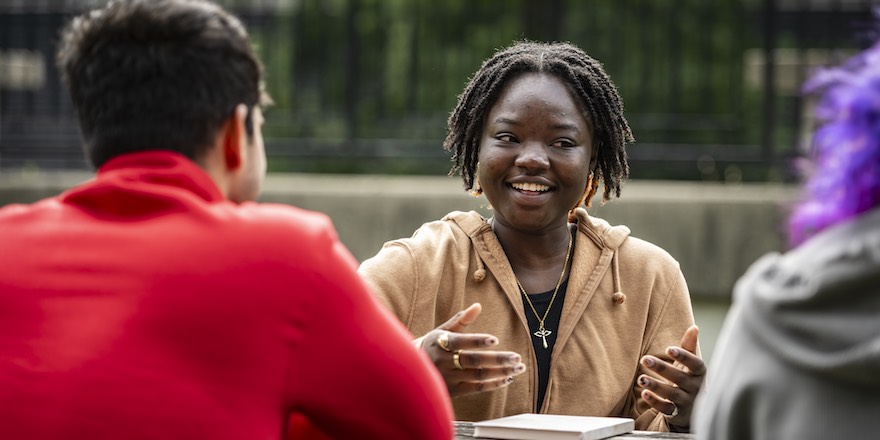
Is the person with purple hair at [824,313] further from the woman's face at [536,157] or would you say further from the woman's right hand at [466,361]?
the woman's face at [536,157]

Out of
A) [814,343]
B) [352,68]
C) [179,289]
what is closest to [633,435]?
[814,343]

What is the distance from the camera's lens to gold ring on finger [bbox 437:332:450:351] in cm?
267

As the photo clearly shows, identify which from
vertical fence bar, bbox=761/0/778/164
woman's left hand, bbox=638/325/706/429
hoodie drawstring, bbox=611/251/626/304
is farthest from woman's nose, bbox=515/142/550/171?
vertical fence bar, bbox=761/0/778/164

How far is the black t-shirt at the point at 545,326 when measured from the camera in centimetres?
317

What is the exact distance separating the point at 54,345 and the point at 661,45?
224 inches

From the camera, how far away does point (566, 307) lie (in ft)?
10.6

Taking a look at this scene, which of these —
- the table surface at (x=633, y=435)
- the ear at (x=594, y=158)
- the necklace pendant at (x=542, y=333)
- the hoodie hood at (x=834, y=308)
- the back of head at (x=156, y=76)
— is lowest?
the table surface at (x=633, y=435)

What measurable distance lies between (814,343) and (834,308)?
0.05 m

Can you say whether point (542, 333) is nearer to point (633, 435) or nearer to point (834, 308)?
point (633, 435)

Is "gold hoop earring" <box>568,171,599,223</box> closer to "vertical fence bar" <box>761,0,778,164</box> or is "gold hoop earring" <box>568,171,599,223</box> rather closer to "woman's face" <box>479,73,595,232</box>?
"woman's face" <box>479,73,595,232</box>

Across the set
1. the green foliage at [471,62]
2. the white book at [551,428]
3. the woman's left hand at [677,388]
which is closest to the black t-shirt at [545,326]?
the woman's left hand at [677,388]

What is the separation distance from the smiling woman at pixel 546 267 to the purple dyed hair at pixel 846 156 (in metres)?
1.31

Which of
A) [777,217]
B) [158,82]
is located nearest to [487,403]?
[158,82]

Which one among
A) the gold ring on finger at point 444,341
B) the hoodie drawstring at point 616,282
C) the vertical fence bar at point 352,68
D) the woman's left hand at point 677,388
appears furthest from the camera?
the vertical fence bar at point 352,68
